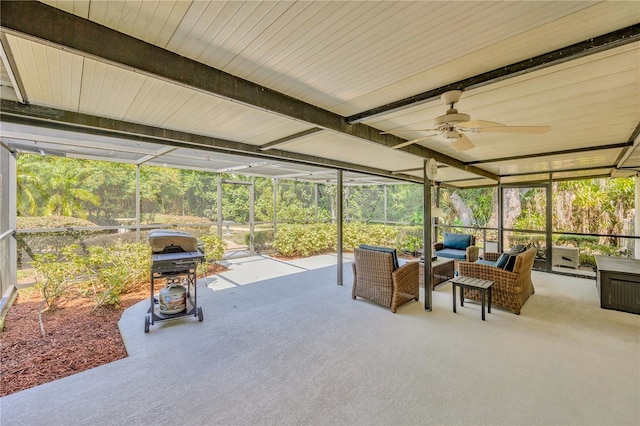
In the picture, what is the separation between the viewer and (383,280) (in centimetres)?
428

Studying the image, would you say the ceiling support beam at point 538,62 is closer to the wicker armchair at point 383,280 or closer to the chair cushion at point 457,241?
the wicker armchair at point 383,280

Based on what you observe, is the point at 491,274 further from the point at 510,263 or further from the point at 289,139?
the point at 289,139

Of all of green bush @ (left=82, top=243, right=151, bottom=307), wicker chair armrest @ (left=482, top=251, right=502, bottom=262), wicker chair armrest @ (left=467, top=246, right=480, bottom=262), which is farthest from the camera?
wicker chair armrest @ (left=467, top=246, right=480, bottom=262)

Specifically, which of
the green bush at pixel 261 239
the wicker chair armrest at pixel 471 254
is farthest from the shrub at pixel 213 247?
the wicker chair armrest at pixel 471 254

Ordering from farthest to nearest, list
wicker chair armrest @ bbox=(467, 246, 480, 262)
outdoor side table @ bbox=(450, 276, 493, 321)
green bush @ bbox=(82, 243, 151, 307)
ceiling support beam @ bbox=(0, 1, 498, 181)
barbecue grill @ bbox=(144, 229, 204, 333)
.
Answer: wicker chair armrest @ bbox=(467, 246, 480, 262), green bush @ bbox=(82, 243, 151, 307), outdoor side table @ bbox=(450, 276, 493, 321), barbecue grill @ bbox=(144, 229, 204, 333), ceiling support beam @ bbox=(0, 1, 498, 181)

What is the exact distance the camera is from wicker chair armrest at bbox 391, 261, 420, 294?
4.20 metres

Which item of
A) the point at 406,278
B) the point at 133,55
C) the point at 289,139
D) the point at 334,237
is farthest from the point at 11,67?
the point at 334,237

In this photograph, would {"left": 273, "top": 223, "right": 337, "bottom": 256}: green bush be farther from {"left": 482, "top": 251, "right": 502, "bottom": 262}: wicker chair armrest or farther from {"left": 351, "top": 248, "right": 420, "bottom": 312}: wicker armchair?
{"left": 482, "top": 251, "right": 502, "bottom": 262}: wicker chair armrest

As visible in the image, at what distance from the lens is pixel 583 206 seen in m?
8.74

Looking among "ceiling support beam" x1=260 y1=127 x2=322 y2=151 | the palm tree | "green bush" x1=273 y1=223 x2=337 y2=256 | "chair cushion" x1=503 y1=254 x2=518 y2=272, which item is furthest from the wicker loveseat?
the palm tree

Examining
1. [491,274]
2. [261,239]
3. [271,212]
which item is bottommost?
[491,274]

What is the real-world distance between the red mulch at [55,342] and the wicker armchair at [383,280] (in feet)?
11.2

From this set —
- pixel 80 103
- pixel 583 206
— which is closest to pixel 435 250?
pixel 583 206

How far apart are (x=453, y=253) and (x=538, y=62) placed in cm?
591
